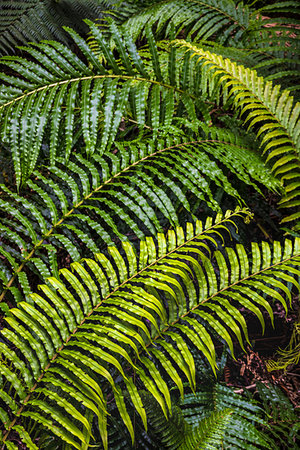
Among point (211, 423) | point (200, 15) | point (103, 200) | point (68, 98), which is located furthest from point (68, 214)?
point (200, 15)

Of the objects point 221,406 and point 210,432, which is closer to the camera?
point 210,432

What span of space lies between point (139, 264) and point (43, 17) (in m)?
2.98

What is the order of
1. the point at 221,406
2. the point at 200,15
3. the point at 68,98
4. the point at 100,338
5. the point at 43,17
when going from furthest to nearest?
the point at 43,17 < the point at 200,15 < the point at 68,98 < the point at 221,406 < the point at 100,338

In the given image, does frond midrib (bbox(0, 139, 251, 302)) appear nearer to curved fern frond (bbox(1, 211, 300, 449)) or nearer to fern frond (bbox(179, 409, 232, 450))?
curved fern frond (bbox(1, 211, 300, 449))

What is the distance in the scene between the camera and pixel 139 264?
136cm

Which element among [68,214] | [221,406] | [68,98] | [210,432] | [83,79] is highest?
[83,79]

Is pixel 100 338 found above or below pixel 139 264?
below

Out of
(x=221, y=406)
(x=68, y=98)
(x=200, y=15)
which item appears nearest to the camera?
(x=221, y=406)

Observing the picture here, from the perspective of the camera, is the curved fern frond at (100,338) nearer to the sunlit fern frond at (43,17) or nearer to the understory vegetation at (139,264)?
the understory vegetation at (139,264)

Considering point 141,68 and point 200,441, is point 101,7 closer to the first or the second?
point 141,68

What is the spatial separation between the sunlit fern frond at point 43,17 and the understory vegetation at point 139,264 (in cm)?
115

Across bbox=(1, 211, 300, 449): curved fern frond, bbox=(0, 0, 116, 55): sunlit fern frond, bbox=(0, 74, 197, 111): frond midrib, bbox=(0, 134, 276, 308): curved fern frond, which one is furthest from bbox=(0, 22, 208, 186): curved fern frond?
bbox=(0, 0, 116, 55): sunlit fern frond

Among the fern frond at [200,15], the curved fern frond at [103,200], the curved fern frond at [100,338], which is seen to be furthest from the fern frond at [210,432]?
the fern frond at [200,15]

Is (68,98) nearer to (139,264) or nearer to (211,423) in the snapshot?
(139,264)
